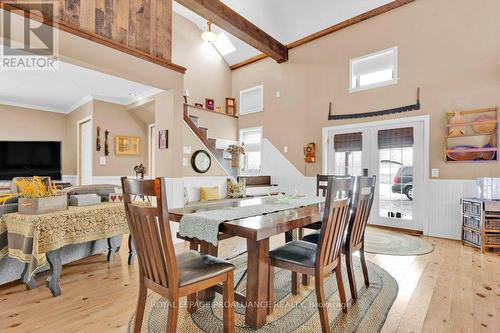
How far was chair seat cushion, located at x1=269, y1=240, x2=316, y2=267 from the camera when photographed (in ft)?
5.79

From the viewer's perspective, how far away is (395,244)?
150 inches

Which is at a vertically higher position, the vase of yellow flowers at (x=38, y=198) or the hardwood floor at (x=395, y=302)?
the vase of yellow flowers at (x=38, y=198)

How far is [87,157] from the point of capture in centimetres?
525

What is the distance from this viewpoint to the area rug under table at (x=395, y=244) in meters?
3.48

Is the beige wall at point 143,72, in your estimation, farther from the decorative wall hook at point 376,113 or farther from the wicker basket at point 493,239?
the wicker basket at point 493,239

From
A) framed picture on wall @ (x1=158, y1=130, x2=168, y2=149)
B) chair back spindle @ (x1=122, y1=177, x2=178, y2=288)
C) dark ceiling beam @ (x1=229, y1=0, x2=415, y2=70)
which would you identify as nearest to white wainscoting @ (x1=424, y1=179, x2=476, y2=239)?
dark ceiling beam @ (x1=229, y1=0, x2=415, y2=70)

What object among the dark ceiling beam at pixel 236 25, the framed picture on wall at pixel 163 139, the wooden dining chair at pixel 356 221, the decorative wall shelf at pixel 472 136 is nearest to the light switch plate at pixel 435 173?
the decorative wall shelf at pixel 472 136

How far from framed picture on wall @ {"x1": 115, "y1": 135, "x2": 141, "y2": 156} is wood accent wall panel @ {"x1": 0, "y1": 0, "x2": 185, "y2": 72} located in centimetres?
220

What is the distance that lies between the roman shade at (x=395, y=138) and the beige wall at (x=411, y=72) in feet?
0.98

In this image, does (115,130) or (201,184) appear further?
(115,130)

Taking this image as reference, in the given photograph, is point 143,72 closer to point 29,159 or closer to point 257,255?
point 257,255

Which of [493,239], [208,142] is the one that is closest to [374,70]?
[493,239]

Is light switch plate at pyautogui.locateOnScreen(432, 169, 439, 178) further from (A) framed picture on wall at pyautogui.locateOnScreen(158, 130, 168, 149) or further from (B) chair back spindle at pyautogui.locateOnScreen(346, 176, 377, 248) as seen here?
(A) framed picture on wall at pyautogui.locateOnScreen(158, 130, 168, 149)

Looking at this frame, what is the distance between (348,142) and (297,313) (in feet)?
13.4
